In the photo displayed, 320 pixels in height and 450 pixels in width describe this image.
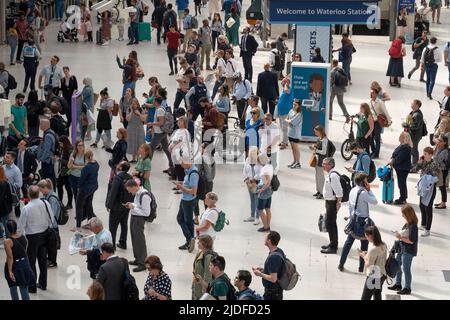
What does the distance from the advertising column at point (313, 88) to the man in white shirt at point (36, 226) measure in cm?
950

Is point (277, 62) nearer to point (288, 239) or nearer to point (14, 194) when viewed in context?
point (288, 239)

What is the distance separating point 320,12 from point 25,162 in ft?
26.4

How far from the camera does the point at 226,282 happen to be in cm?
1398

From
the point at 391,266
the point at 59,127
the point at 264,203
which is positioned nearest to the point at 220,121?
the point at 59,127

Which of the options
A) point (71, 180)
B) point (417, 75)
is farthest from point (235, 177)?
point (417, 75)

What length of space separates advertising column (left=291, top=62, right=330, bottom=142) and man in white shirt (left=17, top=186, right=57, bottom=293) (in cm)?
950

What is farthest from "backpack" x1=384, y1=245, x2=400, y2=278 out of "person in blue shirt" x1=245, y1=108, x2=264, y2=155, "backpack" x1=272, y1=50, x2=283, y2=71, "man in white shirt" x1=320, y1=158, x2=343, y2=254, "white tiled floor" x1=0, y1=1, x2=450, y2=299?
"backpack" x1=272, y1=50, x2=283, y2=71

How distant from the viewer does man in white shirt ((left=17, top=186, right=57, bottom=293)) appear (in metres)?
16.7

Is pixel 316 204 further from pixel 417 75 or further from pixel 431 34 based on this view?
pixel 431 34

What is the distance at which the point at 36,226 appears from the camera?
54.9ft

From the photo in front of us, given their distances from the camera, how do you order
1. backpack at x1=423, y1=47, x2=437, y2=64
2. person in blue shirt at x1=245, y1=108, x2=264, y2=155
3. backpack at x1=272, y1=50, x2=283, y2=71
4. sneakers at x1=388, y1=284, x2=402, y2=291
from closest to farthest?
sneakers at x1=388, y1=284, x2=402, y2=291 → person in blue shirt at x1=245, y1=108, x2=264, y2=155 → backpack at x1=272, y1=50, x2=283, y2=71 → backpack at x1=423, y1=47, x2=437, y2=64

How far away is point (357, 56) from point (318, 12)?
12.4m

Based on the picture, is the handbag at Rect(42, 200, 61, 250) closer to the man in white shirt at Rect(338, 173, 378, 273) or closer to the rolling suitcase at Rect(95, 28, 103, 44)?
the man in white shirt at Rect(338, 173, 378, 273)

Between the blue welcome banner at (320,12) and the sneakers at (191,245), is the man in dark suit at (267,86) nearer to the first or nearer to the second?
the blue welcome banner at (320,12)
